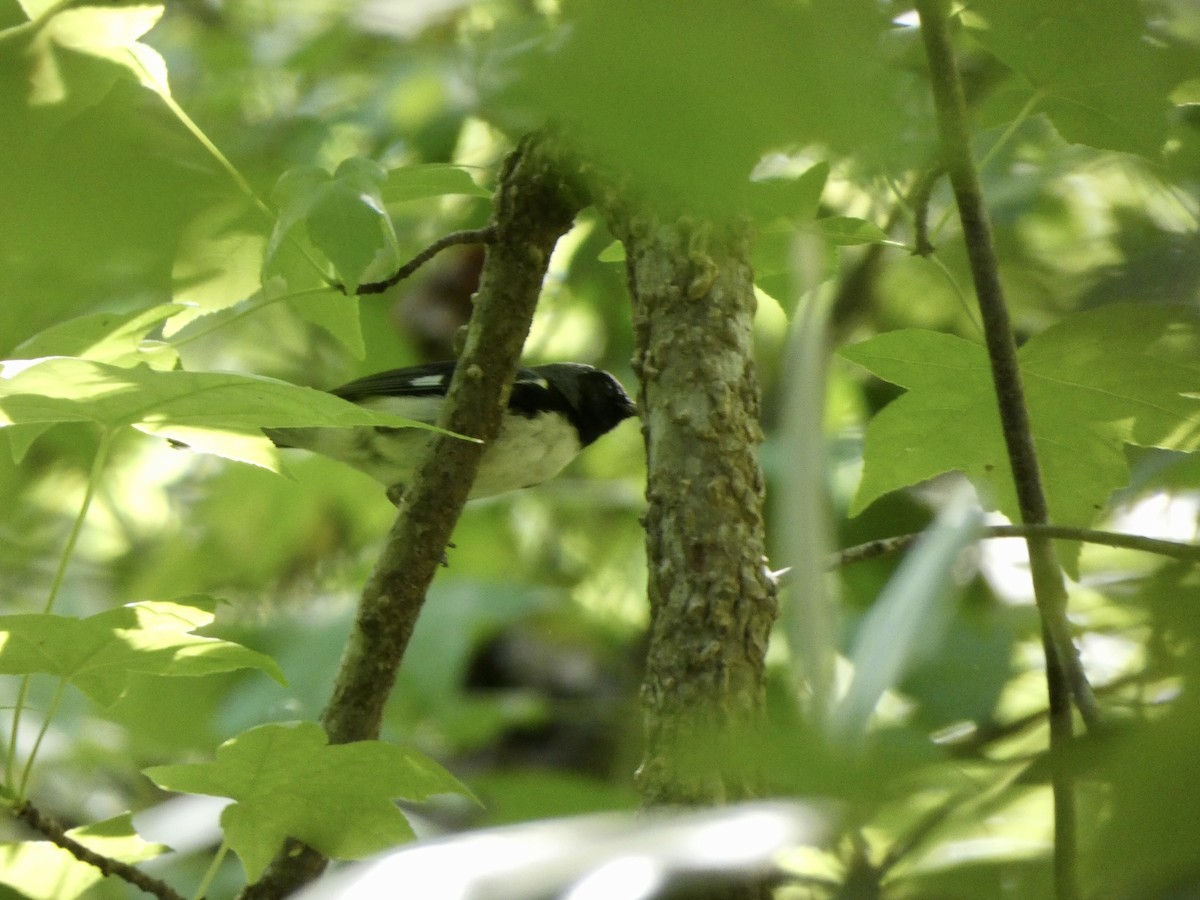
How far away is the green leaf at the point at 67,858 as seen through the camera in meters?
1.43

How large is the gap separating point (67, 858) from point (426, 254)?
2.92 ft

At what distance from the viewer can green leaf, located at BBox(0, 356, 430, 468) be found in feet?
3.92

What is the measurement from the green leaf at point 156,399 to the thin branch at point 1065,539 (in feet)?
1.69

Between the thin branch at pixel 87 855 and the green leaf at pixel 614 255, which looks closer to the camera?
the thin branch at pixel 87 855

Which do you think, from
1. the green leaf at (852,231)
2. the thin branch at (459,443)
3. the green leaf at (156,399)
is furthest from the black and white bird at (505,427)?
the green leaf at (156,399)

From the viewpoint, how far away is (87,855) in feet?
4.79

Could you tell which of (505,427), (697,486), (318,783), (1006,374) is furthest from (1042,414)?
(505,427)

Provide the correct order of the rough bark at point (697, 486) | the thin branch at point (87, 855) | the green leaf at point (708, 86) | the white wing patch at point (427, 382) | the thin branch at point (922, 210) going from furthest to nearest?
the white wing patch at point (427, 382)
the thin branch at point (87, 855)
the rough bark at point (697, 486)
the thin branch at point (922, 210)
the green leaf at point (708, 86)

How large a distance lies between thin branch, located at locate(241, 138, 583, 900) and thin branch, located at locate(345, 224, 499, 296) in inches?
1.4

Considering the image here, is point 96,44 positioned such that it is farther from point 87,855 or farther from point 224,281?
point 87,855

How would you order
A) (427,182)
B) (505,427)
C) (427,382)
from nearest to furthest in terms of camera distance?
(427,182) < (505,427) < (427,382)

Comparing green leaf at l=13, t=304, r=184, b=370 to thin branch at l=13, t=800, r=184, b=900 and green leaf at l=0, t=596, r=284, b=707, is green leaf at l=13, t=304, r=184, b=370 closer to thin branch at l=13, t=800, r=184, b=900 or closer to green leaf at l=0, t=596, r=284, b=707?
green leaf at l=0, t=596, r=284, b=707

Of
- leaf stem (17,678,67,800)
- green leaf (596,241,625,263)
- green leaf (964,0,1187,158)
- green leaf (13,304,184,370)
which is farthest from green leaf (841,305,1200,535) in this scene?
leaf stem (17,678,67,800)

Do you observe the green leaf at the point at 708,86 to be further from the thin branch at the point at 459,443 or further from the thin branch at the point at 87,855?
the thin branch at the point at 459,443
